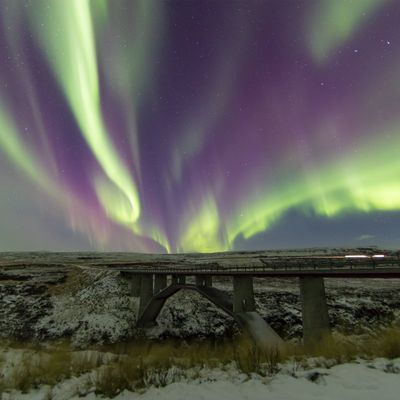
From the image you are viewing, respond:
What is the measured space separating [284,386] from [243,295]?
21.0m

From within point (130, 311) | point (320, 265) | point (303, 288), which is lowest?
point (130, 311)

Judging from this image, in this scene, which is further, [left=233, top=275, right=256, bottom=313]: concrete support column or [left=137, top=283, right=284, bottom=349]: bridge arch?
[left=233, top=275, right=256, bottom=313]: concrete support column

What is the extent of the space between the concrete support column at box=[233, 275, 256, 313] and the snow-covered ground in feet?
63.5

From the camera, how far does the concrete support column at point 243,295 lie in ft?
86.2

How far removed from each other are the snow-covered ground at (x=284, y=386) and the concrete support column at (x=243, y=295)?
762 inches

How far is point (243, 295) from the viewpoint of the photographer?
87.1 feet

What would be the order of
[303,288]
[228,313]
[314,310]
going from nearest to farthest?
[314,310] → [303,288] → [228,313]

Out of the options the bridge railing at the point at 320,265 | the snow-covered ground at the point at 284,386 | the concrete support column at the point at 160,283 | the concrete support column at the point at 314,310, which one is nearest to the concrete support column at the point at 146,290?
the concrete support column at the point at 160,283

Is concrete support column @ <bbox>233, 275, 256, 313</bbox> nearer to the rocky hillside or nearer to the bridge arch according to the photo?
the bridge arch

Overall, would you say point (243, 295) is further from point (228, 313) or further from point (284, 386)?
point (284, 386)

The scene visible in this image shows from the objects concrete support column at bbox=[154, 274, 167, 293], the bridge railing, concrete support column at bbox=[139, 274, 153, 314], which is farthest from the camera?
concrete support column at bbox=[139, 274, 153, 314]

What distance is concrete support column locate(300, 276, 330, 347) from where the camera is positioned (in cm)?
1884

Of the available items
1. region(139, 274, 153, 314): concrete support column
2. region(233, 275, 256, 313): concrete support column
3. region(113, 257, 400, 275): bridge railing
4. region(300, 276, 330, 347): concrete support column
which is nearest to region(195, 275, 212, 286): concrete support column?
region(113, 257, 400, 275): bridge railing

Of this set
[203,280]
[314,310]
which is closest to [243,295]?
[314,310]
